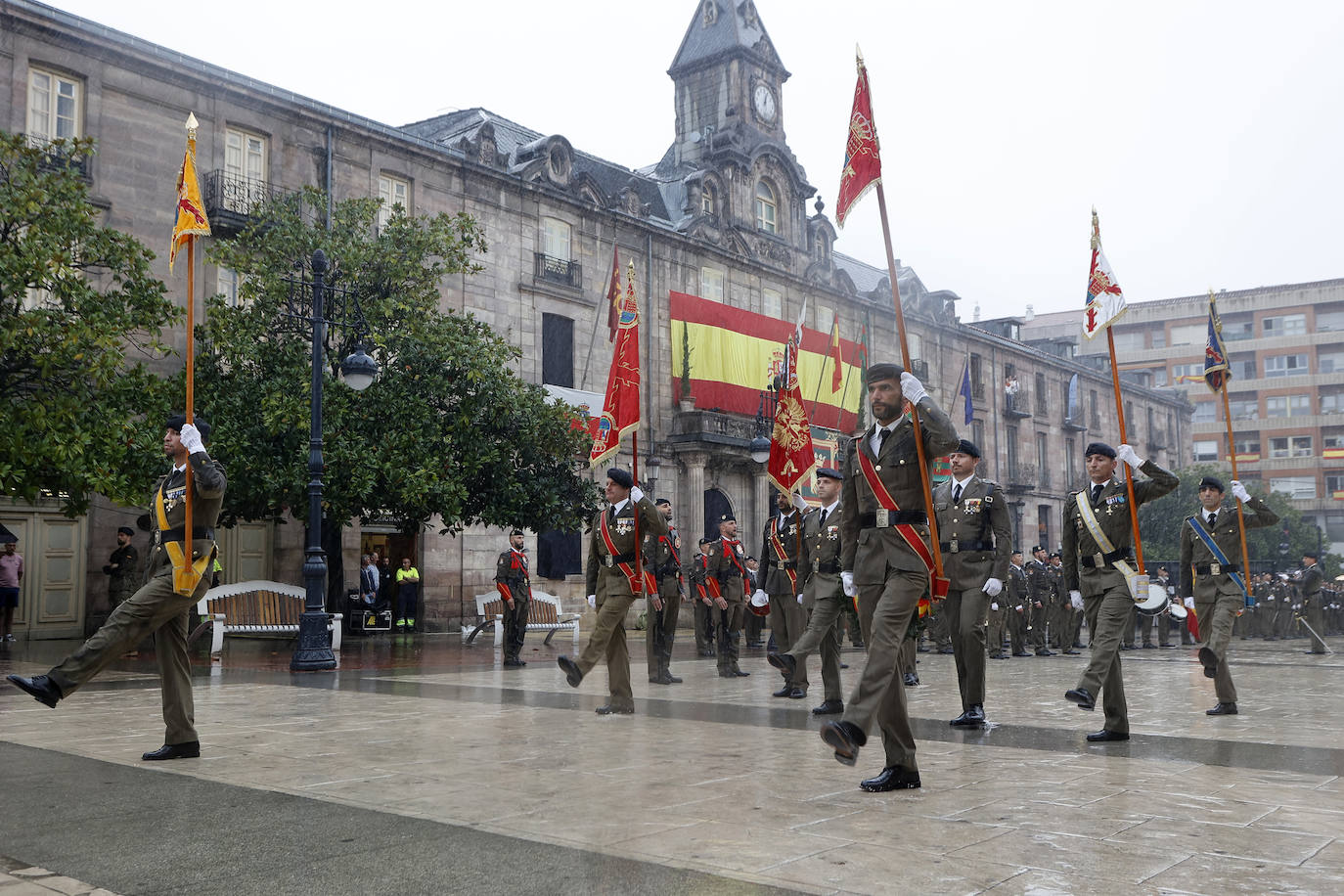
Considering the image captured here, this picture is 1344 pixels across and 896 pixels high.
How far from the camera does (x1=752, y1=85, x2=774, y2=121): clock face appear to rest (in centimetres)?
3681

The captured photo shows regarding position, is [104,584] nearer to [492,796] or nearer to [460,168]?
[460,168]

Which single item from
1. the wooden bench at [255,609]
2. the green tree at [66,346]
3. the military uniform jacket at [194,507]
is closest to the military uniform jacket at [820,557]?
the military uniform jacket at [194,507]

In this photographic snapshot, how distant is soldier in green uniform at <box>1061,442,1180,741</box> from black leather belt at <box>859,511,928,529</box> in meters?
2.17

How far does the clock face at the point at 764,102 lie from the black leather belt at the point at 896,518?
32696 mm

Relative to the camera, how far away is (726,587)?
15.1 m

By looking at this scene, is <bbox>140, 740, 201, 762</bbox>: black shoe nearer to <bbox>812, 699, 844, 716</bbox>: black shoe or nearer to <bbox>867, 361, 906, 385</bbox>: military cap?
<bbox>867, 361, 906, 385</bbox>: military cap

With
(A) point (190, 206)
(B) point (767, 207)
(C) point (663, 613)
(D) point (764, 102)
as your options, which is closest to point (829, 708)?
(C) point (663, 613)

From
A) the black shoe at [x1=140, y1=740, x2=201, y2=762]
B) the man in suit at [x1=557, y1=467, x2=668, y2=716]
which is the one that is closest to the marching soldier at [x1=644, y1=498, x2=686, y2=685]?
the man in suit at [x1=557, y1=467, x2=668, y2=716]

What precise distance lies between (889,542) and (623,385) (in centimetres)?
626

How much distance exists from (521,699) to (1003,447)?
4121 centimetres

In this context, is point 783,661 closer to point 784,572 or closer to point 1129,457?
point 1129,457

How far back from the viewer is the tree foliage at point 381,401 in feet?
60.5

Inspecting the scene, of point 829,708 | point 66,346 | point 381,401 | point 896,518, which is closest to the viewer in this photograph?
point 896,518

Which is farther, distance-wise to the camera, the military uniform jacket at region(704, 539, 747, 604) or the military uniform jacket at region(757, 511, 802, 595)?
the military uniform jacket at region(704, 539, 747, 604)
